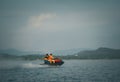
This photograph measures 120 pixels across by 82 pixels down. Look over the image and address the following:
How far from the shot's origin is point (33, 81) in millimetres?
52531

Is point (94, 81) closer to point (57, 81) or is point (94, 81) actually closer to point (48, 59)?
point (57, 81)

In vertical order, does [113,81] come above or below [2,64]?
below

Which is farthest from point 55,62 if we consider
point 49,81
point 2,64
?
point 49,81

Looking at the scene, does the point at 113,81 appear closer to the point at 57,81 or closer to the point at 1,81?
the point at 57,81

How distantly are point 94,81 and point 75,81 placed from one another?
4.01 metres

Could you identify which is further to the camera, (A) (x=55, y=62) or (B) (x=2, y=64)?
(B) (x=2, y=64)

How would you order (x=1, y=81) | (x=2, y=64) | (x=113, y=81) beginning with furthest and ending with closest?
1. (x=2, y=64)
2. (x=1, y=81)
3. (x=113, y=81)

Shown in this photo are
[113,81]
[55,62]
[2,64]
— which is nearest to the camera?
[113,81]

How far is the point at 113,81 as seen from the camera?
50.9m

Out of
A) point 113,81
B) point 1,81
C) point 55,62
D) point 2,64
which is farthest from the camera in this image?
point 2,64

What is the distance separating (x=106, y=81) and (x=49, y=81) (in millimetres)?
12171

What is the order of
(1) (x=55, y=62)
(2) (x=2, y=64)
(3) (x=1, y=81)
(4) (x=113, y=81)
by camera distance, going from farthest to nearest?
(2) (x=2, y=64), (1) (x=55, y=62), (3) (x=1, y=81), (4) (x=113, y=81)

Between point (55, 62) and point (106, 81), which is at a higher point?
point (55, 62)

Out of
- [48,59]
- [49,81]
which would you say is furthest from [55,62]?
[49,81]
